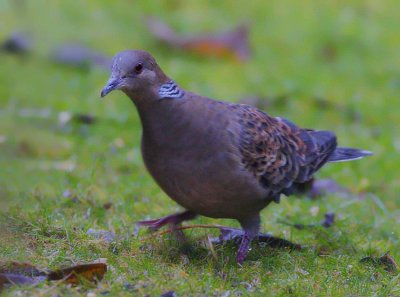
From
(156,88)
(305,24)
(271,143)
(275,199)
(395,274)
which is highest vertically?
(305,24)

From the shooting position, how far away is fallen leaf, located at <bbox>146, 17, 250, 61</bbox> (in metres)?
11.3

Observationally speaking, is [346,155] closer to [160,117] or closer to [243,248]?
[243,248]

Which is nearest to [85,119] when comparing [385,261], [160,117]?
[160,117]

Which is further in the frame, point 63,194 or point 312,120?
point 312,120

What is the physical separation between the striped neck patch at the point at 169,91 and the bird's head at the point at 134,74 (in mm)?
30

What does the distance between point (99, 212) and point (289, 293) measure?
6.30ft

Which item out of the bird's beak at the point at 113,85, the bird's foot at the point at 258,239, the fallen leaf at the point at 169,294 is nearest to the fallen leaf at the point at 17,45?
the bird's foot at the point at 258,239

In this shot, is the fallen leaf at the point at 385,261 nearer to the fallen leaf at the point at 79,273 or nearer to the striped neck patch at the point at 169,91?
the striped neck patch at the point at 169,91

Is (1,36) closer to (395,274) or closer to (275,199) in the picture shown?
(275,199)

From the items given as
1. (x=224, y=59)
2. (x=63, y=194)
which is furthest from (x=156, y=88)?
(x=224, y=59)

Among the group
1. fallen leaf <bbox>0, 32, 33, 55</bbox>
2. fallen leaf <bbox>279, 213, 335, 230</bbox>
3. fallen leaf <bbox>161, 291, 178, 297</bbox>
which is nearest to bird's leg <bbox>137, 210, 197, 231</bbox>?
fallen leaf <bbox>279, 213, 335, 230</bbox>

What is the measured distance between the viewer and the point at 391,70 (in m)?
11.7

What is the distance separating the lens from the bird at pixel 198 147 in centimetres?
471

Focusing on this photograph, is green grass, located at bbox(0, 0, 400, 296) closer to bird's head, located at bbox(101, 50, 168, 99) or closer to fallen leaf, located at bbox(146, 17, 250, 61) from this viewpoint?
fallen leaf, located at bbox(146, 17, 250, 61)
